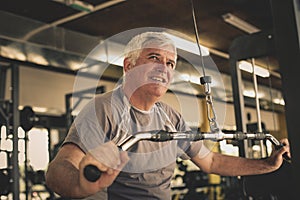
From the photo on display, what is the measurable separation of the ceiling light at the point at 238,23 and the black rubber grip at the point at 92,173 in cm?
273

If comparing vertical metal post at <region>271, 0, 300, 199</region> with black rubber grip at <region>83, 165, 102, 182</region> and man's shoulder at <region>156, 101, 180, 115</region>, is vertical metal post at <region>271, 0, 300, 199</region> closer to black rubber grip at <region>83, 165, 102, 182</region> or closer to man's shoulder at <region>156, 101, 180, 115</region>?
black rubber grip at <region>83, 165, 102, 182</region>

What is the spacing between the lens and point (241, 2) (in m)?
2.86

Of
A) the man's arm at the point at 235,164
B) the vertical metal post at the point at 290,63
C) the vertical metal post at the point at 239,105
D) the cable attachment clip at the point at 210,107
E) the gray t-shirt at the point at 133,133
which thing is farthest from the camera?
the vertical metal post at the point at 239,105

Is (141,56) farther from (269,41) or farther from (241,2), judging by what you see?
(241,2)

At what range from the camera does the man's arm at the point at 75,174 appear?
603 mm

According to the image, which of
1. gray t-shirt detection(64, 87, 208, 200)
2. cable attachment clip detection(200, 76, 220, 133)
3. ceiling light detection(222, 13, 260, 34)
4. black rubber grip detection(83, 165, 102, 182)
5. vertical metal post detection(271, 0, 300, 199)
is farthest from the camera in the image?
ceiling light detection(222, 13, 260, 34)

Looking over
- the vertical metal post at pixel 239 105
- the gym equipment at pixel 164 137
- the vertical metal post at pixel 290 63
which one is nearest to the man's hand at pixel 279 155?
the gym equipment at pixel 164 137

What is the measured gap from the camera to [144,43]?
104 cm

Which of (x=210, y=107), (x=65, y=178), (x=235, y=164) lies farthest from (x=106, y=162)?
(x=235, y=164)

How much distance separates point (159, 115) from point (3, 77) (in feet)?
8.29

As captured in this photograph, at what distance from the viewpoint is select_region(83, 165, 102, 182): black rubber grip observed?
591 millimetres

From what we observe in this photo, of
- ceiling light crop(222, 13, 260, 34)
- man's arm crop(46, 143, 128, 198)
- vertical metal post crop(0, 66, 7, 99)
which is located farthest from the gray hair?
vertical metal post crop(0, 66, 7, 99)

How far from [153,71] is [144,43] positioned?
108 mm

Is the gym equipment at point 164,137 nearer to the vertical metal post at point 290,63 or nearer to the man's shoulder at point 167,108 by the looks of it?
the vertical metal post at point 290,63
